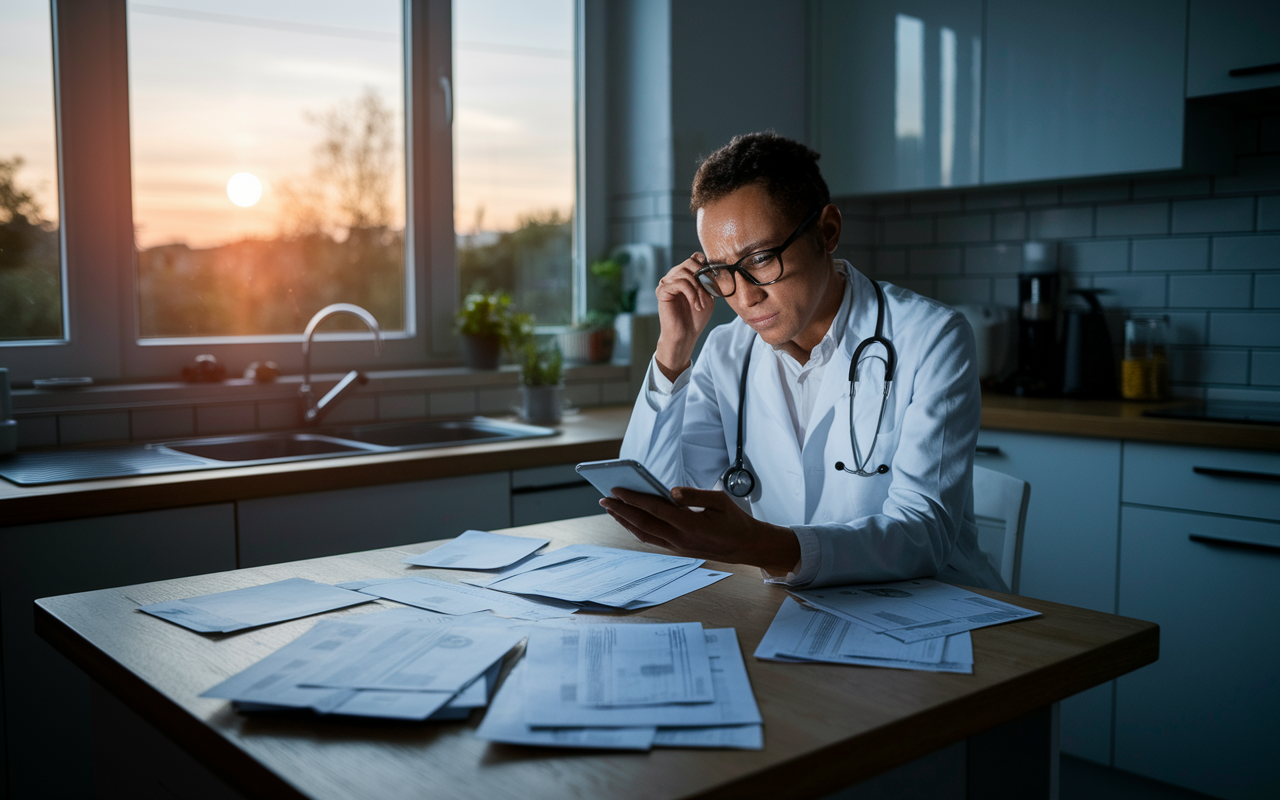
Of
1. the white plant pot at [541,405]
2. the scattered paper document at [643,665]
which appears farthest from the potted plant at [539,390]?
the scattered paper document at [643,665]

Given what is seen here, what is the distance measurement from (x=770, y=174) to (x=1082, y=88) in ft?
6.01

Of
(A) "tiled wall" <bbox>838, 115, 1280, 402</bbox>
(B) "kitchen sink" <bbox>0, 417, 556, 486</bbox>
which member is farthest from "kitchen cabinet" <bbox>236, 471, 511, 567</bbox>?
(A) "tiled wall" <bbox>838, 115, 1280, 402</bbox>

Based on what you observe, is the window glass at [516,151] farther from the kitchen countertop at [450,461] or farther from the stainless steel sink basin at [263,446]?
the stainless steel sink basin at [263,446]

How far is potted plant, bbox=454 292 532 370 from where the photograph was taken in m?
3.04

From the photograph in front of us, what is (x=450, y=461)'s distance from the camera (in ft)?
7.45

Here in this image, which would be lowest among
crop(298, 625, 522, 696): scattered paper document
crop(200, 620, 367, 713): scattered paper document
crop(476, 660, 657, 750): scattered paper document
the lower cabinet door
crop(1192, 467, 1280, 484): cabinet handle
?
the lower cabinet door

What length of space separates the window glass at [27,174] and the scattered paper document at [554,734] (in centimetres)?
218

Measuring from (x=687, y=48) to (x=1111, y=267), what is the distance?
1.56 metres

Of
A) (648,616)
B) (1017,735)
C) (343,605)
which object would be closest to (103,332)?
(343,605)

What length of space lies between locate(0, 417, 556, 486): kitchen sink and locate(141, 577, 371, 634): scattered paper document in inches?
33.8

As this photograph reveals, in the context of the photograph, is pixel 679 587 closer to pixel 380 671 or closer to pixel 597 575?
pixel 597 575

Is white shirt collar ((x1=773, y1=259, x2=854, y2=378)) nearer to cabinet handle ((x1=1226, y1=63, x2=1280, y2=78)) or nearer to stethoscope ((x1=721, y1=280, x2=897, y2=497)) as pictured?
stethoscope ((x1=721, y1=280, x2=897, y2=497))

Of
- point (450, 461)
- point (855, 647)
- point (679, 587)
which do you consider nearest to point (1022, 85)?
point (450, 461)

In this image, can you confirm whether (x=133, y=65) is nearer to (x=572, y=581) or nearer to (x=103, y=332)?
(x=103, y=332)
